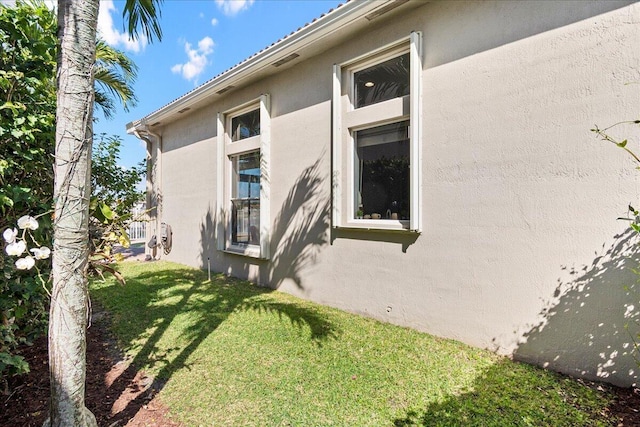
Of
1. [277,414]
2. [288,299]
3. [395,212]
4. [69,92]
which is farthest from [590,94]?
[288,299]

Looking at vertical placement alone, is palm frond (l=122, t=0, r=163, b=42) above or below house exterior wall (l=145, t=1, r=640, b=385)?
above

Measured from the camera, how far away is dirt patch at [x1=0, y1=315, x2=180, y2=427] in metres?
2.79

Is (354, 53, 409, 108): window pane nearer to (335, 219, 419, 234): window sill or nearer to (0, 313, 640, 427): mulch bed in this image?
(335, 219, 419, 234): window sill

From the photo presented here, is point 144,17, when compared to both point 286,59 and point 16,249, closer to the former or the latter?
point 286,59

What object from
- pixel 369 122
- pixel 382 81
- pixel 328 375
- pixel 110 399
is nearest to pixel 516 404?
pixel 328 375

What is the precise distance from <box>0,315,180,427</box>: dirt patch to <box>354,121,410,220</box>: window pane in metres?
3.79

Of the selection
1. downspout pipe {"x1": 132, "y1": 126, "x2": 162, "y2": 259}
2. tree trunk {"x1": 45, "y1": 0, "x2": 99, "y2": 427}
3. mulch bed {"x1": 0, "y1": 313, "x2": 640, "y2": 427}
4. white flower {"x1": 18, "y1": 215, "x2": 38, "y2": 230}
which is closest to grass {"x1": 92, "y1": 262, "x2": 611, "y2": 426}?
mulch bed {"x1": 0, "y1": 313, "x2": 640, "y2": 427}

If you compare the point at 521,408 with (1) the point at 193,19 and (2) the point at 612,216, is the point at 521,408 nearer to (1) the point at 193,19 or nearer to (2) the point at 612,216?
(2) the point at 612,216

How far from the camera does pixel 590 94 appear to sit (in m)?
A: 3.38

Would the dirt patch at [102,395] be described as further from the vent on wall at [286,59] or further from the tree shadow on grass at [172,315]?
the vent on wall at [286,59]

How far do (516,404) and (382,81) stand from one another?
4.60m

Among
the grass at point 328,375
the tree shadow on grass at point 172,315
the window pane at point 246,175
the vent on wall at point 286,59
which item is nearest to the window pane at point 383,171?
the grass at point 328,375

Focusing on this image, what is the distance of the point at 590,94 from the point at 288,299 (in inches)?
211

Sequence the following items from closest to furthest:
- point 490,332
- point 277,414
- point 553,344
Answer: point 277,414, point 553,344, point 490,332
